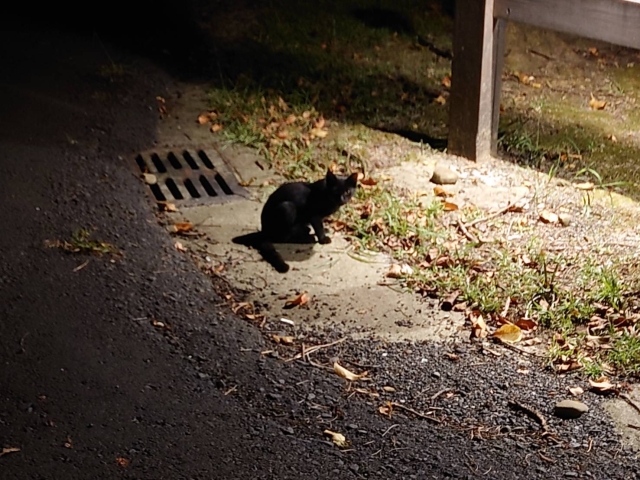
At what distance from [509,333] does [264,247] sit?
5.45ft

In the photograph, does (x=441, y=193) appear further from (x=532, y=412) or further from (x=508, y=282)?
(x=532, y=412)

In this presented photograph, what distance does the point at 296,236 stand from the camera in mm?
5469

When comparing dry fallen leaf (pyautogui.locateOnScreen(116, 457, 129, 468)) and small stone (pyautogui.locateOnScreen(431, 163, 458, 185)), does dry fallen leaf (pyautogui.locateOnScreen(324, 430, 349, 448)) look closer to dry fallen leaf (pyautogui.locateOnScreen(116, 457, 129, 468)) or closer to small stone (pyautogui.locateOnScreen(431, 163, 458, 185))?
dry fallen leaf (pyautogui.locateOnScreen(116, 457, 129, 468))

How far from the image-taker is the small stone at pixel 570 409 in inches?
153

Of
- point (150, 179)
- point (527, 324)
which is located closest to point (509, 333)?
point (527, 324)

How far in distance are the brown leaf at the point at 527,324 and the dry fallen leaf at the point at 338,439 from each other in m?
1.37

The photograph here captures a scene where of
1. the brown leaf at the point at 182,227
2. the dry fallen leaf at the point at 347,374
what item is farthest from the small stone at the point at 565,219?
the brown leaf at the point at 182,227

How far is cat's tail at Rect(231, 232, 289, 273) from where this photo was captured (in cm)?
518

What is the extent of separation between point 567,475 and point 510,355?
0.91 meters

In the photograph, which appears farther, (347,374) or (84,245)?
(84,245)

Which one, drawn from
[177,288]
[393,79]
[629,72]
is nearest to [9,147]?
[177,288]

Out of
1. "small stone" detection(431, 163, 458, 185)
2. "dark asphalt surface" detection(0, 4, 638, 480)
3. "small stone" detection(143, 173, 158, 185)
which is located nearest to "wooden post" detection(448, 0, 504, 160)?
"small stone" detection(431, 163, 458, 185)

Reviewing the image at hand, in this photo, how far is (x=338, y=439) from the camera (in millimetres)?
3738

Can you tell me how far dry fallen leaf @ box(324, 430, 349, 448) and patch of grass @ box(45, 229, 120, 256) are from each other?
2.10 meters
